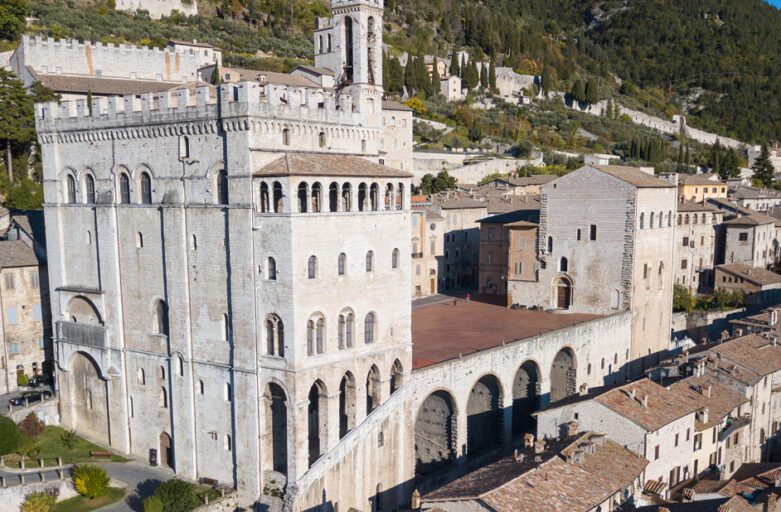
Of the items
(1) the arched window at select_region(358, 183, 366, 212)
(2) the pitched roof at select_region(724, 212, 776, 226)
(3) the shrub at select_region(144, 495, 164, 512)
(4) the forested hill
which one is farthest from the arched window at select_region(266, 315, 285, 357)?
(4) the forested hill

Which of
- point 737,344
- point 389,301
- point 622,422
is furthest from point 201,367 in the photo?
point 737,344

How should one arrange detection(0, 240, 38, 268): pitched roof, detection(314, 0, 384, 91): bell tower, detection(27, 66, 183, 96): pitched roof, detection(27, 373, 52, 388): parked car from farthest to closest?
detection(27, 66, 183, 96): pitched roof → detection(27, 373, 52, 388): parked car → detection(0, 240, 38, 268): pitched roof → detection(314, 0, 384, 91): bell tower

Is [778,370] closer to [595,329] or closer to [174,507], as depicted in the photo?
[595,329]

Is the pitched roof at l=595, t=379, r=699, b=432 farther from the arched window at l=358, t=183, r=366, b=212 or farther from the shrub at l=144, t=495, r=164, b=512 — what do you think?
the shrub at l=144, t=495, r=164, b=512

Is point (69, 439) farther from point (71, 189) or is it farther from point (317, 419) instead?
point (317, 419)

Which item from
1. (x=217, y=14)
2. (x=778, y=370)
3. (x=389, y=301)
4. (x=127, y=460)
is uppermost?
(x=217, y=14)

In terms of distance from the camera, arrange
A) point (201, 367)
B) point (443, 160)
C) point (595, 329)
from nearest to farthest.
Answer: point (201, 367), point (595, 329), point (443, 160)

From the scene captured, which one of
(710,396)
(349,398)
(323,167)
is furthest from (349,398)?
(710,396)
